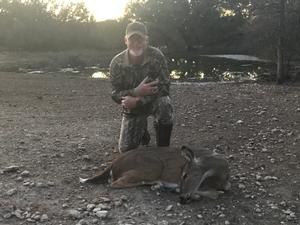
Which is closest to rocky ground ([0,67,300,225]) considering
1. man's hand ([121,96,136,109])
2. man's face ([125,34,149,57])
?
man's hand ([121,96,136,109])

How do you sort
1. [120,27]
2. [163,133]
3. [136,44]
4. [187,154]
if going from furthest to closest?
[120,27], [163,133], [136,44], [187,154]

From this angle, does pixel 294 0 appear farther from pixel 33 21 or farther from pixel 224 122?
pixel 33 21

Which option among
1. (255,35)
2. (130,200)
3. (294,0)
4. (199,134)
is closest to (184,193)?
(130,200)

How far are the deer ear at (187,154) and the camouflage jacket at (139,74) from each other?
171 centimetres

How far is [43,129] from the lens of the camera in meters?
8.49

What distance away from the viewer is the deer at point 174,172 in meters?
4.91

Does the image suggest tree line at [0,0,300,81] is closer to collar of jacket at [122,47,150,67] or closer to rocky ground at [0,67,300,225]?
rocky ground at [0,67,300,225]

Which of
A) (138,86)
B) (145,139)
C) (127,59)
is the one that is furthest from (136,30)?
(145,139)

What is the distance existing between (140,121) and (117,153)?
70 centimetres

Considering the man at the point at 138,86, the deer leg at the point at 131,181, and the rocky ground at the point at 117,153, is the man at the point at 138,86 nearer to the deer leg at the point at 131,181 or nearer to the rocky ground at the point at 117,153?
the rocky ground at the point at 117,153

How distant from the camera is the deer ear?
4945 mm

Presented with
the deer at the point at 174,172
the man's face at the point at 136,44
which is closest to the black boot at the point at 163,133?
the deer at the point at 174,172

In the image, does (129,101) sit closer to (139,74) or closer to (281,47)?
(139,74)

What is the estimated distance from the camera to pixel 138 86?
6219 millimetres
